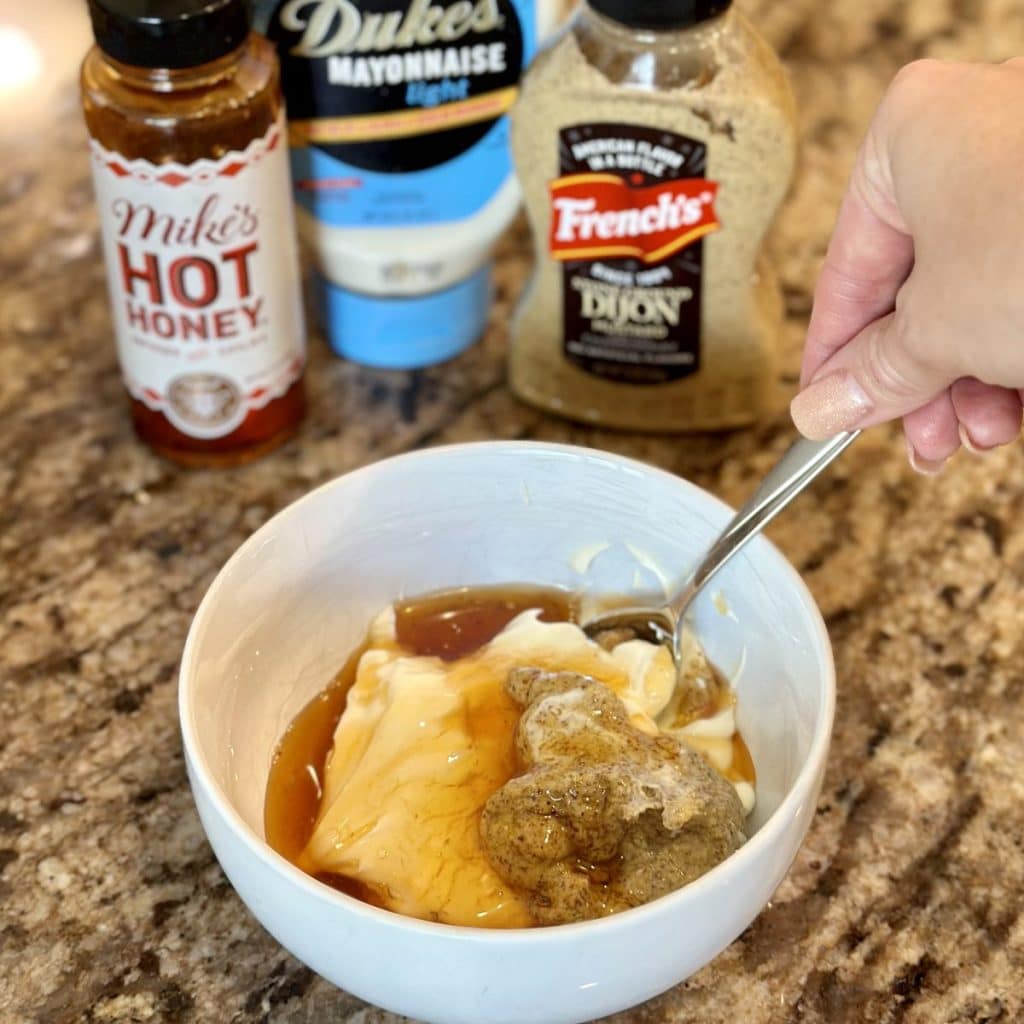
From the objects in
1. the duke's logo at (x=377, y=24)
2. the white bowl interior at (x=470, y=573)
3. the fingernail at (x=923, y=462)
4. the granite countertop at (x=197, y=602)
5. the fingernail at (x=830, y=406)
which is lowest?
the granite countertop at (x=197, y=602)

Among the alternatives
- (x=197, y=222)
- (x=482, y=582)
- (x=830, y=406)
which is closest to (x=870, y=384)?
(x=830, y=406)

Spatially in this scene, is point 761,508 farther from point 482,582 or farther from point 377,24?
point 377,24

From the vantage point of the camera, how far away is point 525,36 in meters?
0.87

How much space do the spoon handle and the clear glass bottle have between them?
204 mm

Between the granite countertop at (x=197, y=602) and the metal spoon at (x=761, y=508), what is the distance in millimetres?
107

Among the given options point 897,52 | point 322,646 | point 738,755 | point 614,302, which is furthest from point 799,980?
point 897,52

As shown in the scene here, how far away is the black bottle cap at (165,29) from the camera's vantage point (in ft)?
2.39

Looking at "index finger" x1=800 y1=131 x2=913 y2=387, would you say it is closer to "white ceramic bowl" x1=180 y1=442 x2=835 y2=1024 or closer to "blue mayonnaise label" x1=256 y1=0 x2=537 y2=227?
"white ceramic bowl" x1=180 y1=442 x2=835 y2=1024

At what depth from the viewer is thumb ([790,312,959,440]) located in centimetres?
60

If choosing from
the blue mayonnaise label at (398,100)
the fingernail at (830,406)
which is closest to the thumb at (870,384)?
the fingernail at (830,406)

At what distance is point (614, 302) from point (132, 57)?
0.31 metres

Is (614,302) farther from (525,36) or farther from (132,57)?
(132,57)

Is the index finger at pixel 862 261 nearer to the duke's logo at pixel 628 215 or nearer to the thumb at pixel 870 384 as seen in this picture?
the thumb at pixel 870 384

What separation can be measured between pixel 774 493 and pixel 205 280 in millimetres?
342
